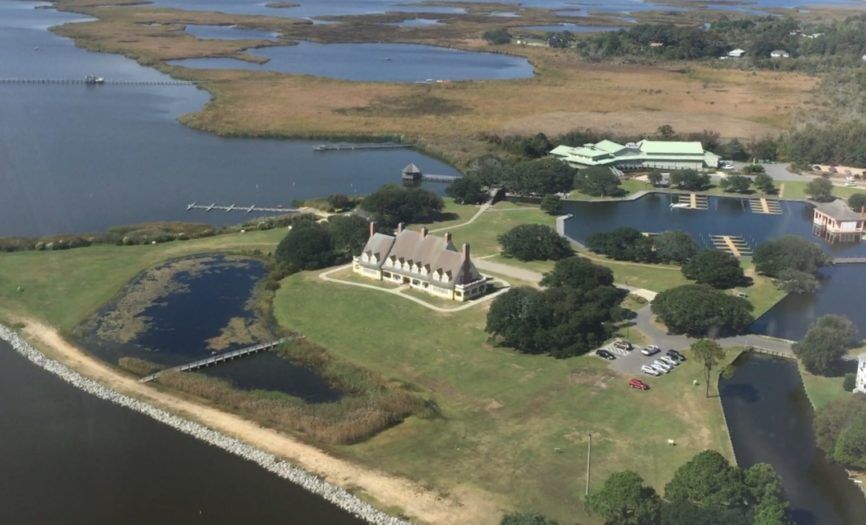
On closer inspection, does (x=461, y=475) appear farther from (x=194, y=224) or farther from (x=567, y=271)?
(x=194, y=224)

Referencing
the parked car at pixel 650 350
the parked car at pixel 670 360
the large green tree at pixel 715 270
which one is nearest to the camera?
the parked car at pixel 670 360

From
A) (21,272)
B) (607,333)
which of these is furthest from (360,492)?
(21,272)

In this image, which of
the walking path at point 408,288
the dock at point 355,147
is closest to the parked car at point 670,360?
the walking path at point 408,288

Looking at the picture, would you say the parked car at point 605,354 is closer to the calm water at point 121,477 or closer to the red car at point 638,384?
the red car at point 638,384

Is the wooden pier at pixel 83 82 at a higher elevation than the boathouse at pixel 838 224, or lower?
lower

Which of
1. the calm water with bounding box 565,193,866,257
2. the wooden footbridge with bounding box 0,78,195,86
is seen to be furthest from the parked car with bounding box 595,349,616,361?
the wooden footbridge with bounding box 0,78,195,86

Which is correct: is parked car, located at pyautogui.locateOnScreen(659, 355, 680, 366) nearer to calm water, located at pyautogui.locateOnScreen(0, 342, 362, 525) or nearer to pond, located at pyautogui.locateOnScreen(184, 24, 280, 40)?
calm water, located at pyautogui.locateOnScreen(0, 342, 362, 525)

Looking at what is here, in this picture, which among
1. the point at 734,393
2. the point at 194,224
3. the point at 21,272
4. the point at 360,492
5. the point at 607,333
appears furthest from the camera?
the point at 194,224
